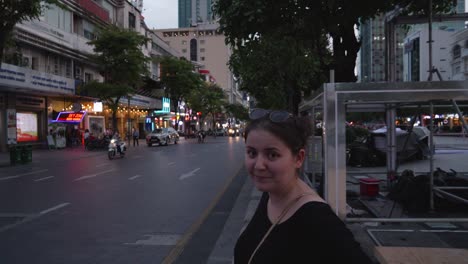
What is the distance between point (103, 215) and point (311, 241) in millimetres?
7665

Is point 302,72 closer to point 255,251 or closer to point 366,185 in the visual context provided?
point 366,185

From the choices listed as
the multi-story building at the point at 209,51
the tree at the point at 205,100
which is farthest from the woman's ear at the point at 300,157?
the multi-story building at the point at 209,51

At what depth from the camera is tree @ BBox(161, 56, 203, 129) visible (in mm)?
56562

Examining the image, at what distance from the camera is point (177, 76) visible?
5697 centimetres

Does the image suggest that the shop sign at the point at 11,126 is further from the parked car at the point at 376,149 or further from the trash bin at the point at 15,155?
the parked car at the point at 376,149

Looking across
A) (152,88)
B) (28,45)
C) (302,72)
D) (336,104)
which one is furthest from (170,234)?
(152,88)

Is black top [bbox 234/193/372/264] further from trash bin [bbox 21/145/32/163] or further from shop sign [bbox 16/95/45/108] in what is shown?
shop sign [bbox 16/95/45/108]

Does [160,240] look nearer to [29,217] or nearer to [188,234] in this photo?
[188,234]

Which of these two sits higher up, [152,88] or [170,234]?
[152,88]

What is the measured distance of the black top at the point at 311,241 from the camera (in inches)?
58.2

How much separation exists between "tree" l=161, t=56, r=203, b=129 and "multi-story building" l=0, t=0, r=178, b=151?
A: 12.4 metres

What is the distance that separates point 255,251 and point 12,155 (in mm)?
21780

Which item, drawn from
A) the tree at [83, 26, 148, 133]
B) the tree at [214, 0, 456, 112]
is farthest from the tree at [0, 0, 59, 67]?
the tree at [83, 26, 148, 133]

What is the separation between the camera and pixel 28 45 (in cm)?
3083
